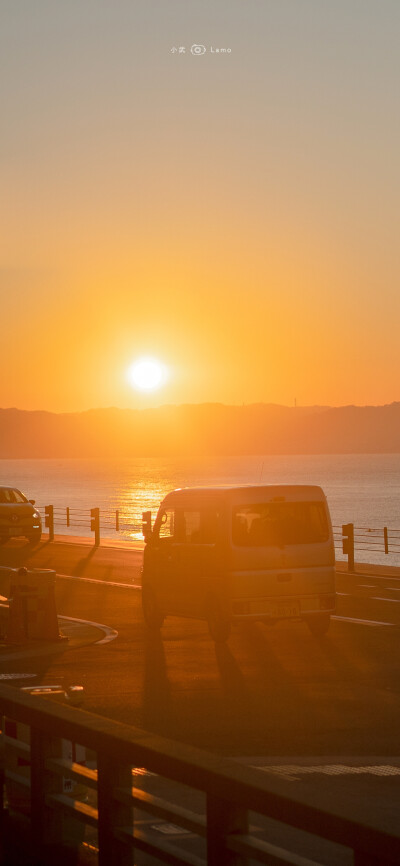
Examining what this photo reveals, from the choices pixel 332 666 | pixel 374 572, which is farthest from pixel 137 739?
pixel 374 572

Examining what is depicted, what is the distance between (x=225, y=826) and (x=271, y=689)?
8899 mm

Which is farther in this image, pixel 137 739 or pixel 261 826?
pixel 261 826

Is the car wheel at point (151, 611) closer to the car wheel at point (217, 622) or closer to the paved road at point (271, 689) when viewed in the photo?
the paved road at point (271, 689)

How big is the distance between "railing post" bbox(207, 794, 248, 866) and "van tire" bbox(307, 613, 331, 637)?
12.8 meters

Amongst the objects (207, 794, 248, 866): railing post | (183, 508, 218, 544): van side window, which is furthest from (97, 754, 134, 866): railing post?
(183, 508, 218, 544): van side window

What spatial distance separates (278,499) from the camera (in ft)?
52.8

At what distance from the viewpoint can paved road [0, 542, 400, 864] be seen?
29.7ft

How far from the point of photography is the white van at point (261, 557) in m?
16.0

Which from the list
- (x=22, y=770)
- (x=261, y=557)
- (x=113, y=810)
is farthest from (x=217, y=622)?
(x=113, y=810)

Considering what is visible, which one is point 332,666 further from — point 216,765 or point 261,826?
point 216,765

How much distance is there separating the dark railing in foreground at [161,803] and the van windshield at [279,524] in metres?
10.4

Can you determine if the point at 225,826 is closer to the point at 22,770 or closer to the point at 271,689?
the point at 22,770

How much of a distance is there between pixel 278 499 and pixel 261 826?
30.3 ft

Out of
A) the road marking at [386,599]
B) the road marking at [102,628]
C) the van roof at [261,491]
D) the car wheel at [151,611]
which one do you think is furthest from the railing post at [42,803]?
the road marking at [386,599]
